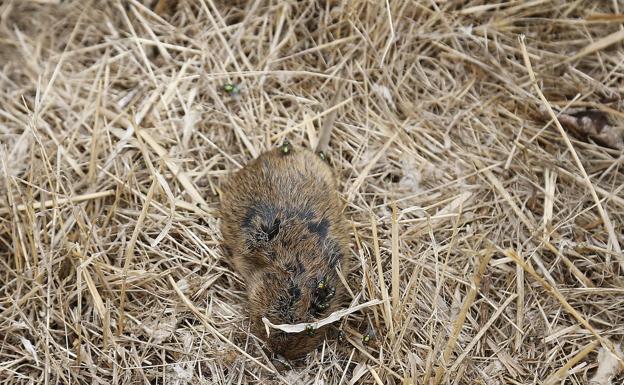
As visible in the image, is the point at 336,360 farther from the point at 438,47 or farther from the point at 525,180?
the point at 438,47

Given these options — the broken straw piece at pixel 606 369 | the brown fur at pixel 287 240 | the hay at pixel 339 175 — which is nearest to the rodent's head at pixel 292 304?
the brown fur at pixel 287 240

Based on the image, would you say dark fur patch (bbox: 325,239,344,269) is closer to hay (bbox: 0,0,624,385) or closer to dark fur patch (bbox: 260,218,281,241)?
hay (bbox: 0,0,624,385)

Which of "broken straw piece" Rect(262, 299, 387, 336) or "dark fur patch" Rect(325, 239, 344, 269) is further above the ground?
"dark fur patch" Rect(325, 239, 344, 269)

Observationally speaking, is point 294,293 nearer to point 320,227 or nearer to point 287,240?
point 287,240

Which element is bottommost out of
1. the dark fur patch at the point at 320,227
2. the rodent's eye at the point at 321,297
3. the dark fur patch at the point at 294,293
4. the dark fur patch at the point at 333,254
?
the rodent's eye at the point at 321,297

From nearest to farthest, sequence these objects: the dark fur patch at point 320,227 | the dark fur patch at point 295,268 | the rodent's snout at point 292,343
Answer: the rodent's snout at point 292,343
the dark fur patch at point 295,268
the dark fur patch at point 320,227

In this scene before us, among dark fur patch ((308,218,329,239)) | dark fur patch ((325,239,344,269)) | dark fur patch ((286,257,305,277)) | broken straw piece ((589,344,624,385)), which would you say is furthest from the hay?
dark fur patch ((286,257,305,277))

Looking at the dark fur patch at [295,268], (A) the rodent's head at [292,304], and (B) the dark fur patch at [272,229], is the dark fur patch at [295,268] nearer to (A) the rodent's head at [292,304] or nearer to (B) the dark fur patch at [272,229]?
(A) the rodent's head at [292,304]
